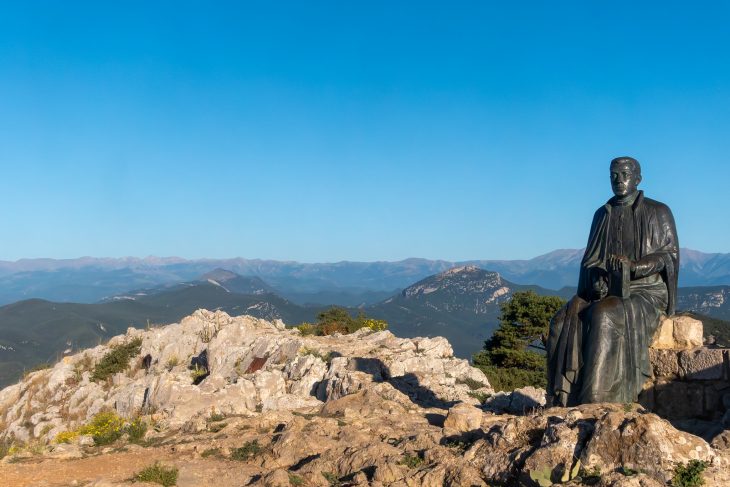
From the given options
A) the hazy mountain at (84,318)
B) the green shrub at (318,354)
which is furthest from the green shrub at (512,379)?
the hazy mountain at (84,318)

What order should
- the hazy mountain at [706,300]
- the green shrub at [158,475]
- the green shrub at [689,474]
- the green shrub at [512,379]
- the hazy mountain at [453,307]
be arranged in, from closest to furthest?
the green shrub at [689,474]
the green shrub at [158,475]
the green shrub at [512,379]
the hazy mountain at [453,307]
the hazy mountain at [706,300]

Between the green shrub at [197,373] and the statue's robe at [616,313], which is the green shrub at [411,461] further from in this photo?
the green shrub at [197,373]

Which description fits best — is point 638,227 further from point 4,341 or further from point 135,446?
point 4,341

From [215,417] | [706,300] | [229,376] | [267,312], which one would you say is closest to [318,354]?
[229,376]

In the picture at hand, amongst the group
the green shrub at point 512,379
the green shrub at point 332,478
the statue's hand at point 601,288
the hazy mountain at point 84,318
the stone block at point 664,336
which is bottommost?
the hazy mountain at point 84,318

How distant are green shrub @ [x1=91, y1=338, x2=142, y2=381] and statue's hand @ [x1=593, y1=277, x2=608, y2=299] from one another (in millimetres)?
15675

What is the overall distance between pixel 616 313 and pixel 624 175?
7.35 ft

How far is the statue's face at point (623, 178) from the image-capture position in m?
9.71

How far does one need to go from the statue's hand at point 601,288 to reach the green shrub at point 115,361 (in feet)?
51.4

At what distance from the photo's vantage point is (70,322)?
11794 centimetres

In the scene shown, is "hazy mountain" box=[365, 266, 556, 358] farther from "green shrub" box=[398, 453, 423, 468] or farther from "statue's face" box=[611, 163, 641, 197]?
"green shrub" box=[398, 453, 423, 468]

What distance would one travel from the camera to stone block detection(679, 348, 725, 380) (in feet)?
29.4

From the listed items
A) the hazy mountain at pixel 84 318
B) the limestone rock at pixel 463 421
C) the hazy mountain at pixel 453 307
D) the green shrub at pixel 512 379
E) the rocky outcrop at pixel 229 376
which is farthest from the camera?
the hazy mountain at pixel 453 307

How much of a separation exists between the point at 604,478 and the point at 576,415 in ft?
4.40
